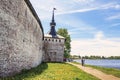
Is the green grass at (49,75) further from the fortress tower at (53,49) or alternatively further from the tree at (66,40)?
the tree at (66,40)

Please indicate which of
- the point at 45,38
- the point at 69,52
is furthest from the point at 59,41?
the point at 69,52

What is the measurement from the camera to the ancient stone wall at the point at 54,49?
48.5 m

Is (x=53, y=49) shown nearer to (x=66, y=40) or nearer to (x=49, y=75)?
(x=66, y=40)

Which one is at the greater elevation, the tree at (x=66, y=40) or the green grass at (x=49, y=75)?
the tree at (x=66, y=40)

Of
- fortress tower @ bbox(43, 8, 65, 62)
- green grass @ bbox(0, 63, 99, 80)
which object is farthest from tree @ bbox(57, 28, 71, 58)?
green grass @ bbox(0, 63, 99, 80)

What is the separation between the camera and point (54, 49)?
48812mm

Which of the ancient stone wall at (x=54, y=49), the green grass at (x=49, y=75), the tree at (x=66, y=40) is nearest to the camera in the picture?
the green grass at (x=49, y=75)

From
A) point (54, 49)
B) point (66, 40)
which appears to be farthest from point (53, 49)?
point (66, 40)

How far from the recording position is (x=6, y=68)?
1259 cm

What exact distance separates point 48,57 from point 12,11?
34964 millimetres

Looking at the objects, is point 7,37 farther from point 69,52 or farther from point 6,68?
point 69,52

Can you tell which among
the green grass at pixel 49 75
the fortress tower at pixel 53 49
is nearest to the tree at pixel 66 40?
the fortress tower at pixel 53 49

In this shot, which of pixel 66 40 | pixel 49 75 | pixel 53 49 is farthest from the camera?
pixel 66 40

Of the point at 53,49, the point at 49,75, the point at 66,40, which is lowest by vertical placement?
the point at 49,75
